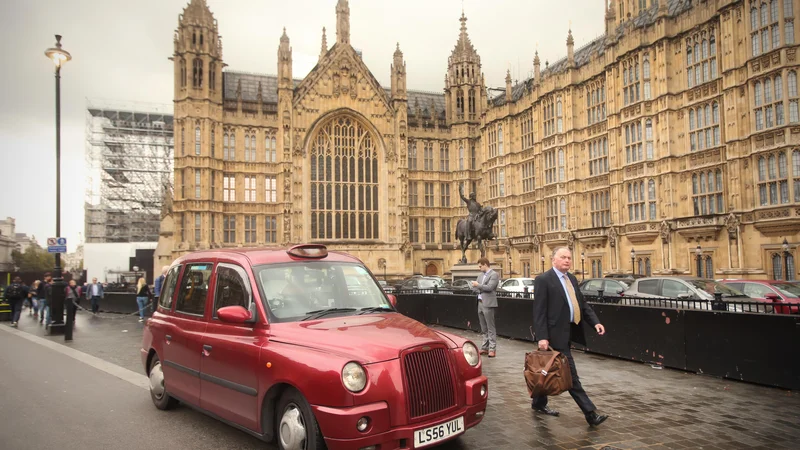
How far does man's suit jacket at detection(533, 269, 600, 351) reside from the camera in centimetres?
609

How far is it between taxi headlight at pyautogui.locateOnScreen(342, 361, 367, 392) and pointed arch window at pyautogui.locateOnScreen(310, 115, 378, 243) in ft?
137

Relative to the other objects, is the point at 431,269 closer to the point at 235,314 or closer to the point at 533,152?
the point at 533,152

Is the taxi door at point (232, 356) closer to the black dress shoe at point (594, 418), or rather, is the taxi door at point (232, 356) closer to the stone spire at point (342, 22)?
the black dress shoe at point (594, 418)

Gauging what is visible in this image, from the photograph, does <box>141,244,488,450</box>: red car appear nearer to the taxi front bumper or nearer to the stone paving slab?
the taxi front bumper

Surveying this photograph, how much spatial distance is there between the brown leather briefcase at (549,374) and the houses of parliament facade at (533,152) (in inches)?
555

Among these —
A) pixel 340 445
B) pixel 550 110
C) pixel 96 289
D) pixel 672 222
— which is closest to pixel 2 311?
pixel 96 289

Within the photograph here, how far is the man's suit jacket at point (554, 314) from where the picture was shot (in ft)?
20.0

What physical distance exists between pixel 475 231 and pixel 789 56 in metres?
15.1

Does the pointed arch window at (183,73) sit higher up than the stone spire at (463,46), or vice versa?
the stone spire at (463,46)

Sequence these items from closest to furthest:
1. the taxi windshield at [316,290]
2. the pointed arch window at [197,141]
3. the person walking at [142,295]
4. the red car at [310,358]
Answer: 1. the red car at [310,358]
2. the taxi windshield at [316,290]
3. the person walking at [142,295]
4. the pointed arch window at [197,141]

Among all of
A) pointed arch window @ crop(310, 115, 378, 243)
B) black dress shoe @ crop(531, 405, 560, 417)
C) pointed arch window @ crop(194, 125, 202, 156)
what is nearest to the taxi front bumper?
black dress shoe @ crop(531, 405, 560, 417)

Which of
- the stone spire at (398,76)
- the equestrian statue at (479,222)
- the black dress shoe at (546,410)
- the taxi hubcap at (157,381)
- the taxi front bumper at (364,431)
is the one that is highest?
the stone spire at (398,76)

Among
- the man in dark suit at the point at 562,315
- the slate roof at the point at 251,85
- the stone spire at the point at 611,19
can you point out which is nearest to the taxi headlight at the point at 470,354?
the man in dark suit at the point at 562,315

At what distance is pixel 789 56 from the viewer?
22.5 meters
